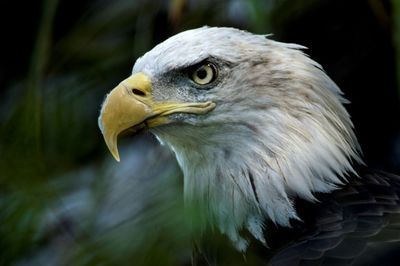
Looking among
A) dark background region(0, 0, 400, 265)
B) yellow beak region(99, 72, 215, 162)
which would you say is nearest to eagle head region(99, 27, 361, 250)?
yellow beak region(99, 72, 215, 162)

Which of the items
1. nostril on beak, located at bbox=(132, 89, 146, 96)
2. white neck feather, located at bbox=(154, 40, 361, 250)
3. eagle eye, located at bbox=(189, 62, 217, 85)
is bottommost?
white neck feather, located at bbox=(154, 40, 361, 250)

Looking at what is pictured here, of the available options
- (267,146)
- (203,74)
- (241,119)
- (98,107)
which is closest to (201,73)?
(203,74)

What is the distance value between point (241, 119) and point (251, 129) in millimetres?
41

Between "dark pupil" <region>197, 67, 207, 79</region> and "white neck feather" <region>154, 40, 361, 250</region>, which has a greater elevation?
"dark pupil" <region>197, 67, 207, 79</region>

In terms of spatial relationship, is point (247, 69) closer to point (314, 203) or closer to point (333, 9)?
point (314, 203)

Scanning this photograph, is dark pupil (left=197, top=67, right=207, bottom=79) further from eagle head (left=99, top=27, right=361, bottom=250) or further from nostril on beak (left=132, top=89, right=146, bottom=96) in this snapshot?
nostril on beak (left=132, top=89, right=146, bottom=96)

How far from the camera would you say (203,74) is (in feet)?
9.27

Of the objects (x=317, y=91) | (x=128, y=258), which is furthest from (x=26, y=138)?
(x=317, y=91)

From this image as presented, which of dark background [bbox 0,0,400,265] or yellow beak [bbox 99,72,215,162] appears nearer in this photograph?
dark background [bbox 0,0,400,265]

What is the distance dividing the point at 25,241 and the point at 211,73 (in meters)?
0.85

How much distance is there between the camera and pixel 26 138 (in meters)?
2.44

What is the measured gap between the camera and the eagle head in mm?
2783

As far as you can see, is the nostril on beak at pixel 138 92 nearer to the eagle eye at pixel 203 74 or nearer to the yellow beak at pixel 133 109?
the yellow beak at pixel 133 109

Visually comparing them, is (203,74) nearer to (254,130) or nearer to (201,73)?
(201,73)
